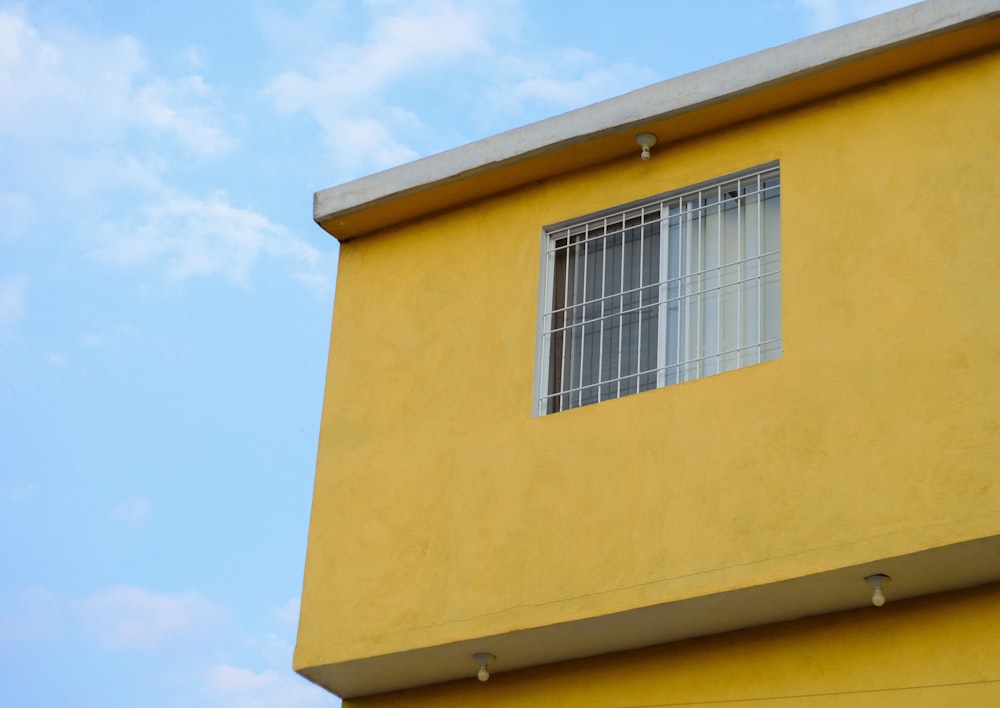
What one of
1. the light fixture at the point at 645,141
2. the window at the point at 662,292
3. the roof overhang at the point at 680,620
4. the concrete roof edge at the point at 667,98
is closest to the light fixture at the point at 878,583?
the roof overhang at the point at 680,620

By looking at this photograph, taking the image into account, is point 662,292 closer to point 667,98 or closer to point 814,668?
point 667,98

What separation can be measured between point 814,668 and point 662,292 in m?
2.94

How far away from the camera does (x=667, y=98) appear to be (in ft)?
37.2

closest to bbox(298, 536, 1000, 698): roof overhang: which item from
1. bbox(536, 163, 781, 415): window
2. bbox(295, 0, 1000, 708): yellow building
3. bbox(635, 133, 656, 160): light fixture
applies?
bbox(295, 0, 1000, 708): yellow building

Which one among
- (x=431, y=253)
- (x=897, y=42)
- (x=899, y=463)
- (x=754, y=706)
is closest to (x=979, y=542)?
(x=899, y=463)

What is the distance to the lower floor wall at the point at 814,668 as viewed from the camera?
927 cm

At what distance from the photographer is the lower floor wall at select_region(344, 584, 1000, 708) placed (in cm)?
927

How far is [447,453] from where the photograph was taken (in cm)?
1141

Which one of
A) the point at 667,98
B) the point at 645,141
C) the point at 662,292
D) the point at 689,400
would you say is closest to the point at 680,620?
the point at 689,400

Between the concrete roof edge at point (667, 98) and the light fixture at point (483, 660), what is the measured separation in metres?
3.66

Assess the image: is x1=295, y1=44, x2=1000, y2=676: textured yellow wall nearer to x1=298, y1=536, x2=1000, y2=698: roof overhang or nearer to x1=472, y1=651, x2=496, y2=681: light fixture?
x1=298, y1=536, x2=1000, y2=698: roof overhang

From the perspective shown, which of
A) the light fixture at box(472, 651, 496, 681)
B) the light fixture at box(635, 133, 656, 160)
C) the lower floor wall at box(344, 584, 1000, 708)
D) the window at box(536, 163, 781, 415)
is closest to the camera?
the lower floor wall at box(344, 584, 1000, 708)

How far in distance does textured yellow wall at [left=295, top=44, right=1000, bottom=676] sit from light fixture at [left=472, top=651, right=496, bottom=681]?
264 millimetres

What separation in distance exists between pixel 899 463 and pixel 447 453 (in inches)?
132
